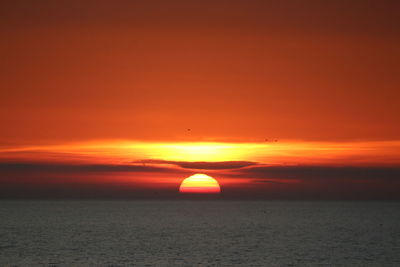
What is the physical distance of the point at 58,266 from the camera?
6006cm

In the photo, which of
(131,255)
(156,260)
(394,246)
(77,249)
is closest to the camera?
(156,260)

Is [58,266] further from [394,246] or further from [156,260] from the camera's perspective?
[394,246]

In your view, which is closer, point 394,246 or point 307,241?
point 394,246

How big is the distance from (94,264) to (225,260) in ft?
48.0

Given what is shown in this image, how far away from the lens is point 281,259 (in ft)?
225

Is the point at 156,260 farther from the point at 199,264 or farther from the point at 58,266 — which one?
the point at 58,266

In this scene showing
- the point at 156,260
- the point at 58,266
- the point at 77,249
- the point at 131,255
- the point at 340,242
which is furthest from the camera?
the point at 340,242

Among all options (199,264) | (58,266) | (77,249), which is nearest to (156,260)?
(199,264)

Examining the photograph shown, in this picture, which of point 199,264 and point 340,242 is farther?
point 340,242

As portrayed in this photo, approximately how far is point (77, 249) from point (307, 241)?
37.8 m

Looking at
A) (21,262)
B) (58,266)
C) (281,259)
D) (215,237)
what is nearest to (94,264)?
(58,266)

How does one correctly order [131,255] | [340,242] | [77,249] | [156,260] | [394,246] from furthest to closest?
[340,242], [394,246], [77,249], [131,255], [156,260]

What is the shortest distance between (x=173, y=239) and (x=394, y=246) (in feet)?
114

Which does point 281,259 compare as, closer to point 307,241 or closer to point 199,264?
point 199,264
